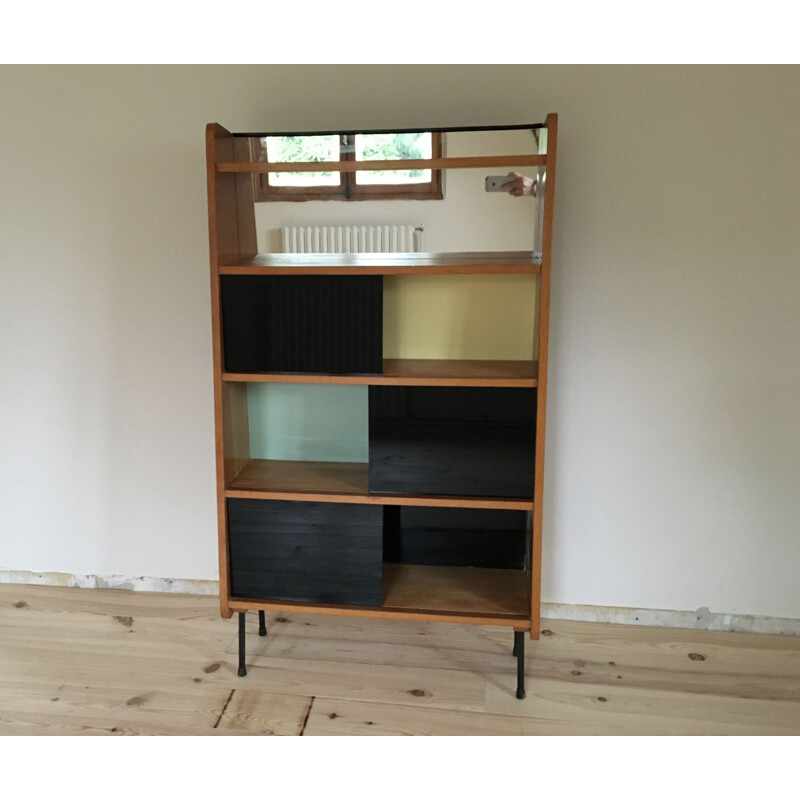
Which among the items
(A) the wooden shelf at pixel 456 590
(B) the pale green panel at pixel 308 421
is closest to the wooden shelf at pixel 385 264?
(B) the pale green panel at pixel 308 421

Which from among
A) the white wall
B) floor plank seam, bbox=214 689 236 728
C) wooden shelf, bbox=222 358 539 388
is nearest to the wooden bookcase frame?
wooden shelf, bbox=222 358 539 388

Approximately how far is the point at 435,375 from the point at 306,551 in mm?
639

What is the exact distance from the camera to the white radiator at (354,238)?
6.54ft

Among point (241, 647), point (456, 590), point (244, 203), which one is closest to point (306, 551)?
point (241, 647)

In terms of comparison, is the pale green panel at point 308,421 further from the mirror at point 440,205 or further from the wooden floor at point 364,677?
the wooden floor at point 364,677

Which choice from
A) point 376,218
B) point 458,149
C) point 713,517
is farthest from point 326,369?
point 713,517

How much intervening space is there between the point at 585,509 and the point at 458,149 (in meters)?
1.19

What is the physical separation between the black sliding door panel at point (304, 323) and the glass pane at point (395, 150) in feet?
0.99

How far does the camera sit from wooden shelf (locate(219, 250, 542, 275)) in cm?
183

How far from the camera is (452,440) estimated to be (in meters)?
1.93

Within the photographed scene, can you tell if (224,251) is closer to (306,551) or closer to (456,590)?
(306,551)

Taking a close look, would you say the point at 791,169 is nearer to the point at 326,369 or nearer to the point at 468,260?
the point at 468,260

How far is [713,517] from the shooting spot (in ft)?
7.43

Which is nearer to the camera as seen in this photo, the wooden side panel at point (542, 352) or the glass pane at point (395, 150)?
the wooden side panel at point (542, 352)
